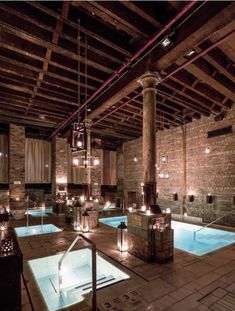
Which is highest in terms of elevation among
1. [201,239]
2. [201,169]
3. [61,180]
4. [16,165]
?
[16,165]

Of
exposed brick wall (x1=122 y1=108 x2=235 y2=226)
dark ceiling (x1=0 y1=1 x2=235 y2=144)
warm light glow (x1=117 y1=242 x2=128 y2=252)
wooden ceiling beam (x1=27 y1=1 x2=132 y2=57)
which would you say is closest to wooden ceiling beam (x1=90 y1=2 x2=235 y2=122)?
dark ceiling (x1=0 y1=1 x2=235 y2=144)

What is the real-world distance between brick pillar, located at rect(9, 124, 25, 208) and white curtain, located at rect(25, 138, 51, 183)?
1.34 meters

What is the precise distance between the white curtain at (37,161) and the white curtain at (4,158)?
1.05 m

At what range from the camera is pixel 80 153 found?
6145 millimetres

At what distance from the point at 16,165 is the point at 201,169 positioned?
8.97 meters

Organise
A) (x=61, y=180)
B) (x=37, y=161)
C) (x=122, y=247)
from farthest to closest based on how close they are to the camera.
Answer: (x=37, y=161) < (x=61, y=180) < (x=122, y=247)

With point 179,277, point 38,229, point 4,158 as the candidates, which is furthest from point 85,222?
point 4,158

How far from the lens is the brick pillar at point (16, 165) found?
32.2ft

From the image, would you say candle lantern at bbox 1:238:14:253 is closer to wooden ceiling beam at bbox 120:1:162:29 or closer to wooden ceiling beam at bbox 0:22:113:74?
wooden ceiling beam at bbox 0:22:113:74

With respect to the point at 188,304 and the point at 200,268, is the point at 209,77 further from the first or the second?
the point at 188,304

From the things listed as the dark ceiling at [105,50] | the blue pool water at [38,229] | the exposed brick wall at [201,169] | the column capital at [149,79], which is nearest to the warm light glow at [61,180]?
the blue pool water at [38,229]

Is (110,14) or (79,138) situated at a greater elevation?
(110,14)

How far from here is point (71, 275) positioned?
14.2ft

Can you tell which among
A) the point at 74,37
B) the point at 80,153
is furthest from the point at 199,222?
the point at 74,37
